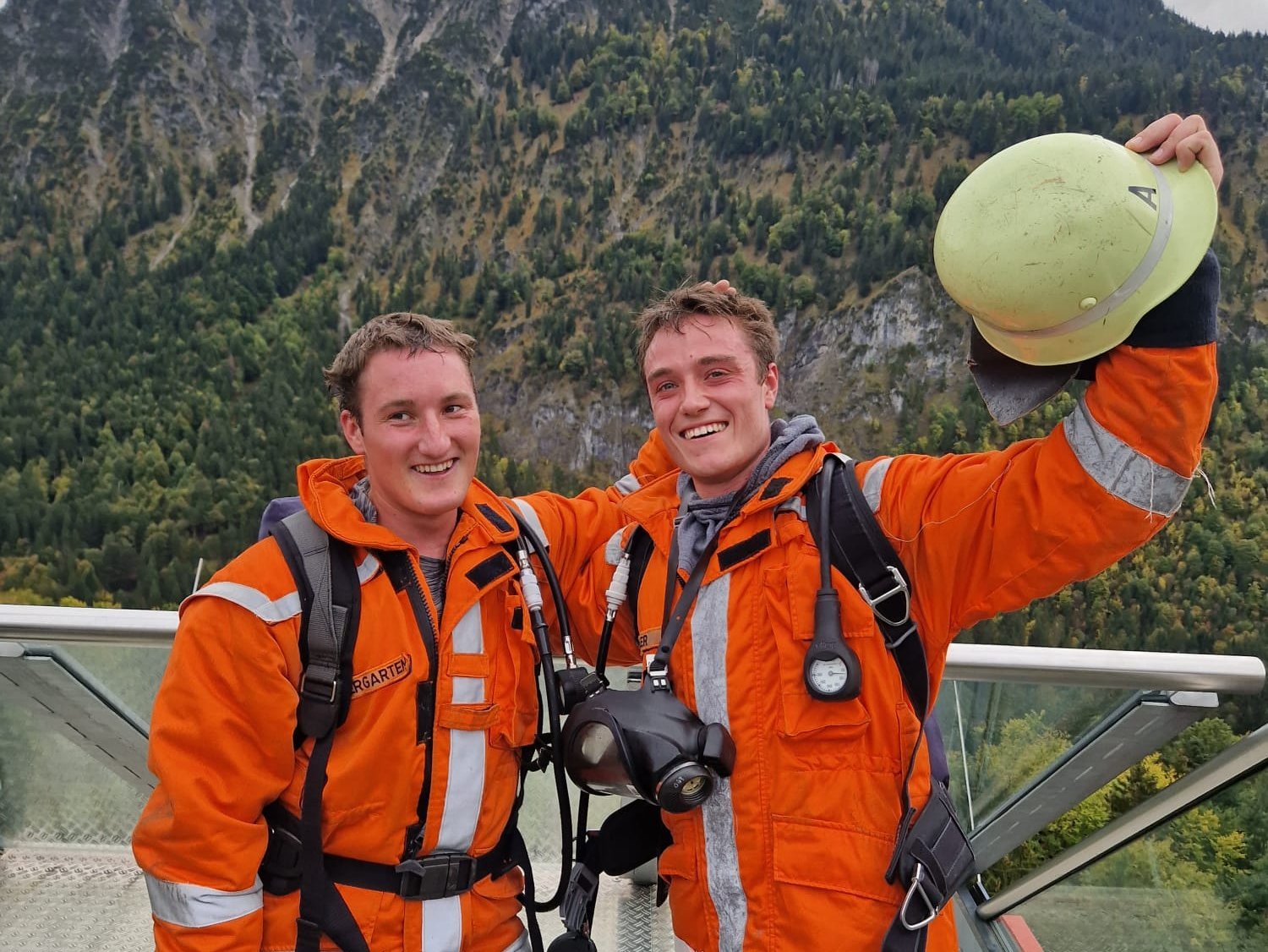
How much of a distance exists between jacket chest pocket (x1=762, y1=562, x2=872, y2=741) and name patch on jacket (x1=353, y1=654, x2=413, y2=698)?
0.88 metres

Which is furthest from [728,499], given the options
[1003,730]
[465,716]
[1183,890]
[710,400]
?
[1183,890]

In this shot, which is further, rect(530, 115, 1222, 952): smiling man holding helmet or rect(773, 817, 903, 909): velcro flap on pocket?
rect(773, 817, 903, 909): velcro flap on pocket

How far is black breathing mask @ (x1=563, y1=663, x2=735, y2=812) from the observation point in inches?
77.4

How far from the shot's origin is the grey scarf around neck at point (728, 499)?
222 centimetres

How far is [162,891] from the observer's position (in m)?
1.96

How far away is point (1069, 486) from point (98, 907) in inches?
144

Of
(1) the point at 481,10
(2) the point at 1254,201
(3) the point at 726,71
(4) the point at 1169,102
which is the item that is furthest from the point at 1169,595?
(1) the point at 481,10

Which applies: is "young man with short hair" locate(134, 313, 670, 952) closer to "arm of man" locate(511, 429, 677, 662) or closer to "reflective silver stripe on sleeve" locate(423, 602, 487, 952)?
"reflective silver stripe on sleeve" locate(423, 602, 487, 952)

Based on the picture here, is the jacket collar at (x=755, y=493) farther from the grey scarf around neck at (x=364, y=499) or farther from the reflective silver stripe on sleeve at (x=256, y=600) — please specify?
the reflective silver stripe on sleeve at (x=256, y=600)

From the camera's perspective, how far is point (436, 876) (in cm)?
212

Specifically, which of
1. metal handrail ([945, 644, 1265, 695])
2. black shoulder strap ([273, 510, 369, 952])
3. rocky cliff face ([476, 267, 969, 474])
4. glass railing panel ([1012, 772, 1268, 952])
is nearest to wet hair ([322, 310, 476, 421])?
black shoulder strap ([273, 510, 369, 952])

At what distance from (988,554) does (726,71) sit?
531 ft

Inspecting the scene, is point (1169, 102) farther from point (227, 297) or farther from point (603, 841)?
point (603, 841)

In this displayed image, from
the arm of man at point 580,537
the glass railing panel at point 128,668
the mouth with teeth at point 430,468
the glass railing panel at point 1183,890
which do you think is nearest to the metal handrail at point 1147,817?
the glass railing panel at point 1183,890
